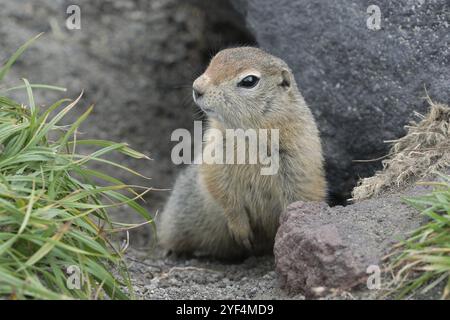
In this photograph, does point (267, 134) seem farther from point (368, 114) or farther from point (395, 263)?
point (395, 263)

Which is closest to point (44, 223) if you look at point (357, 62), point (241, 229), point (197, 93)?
point (197, 93)

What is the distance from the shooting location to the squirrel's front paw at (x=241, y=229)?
5.63 metres

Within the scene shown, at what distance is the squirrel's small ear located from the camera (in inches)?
214

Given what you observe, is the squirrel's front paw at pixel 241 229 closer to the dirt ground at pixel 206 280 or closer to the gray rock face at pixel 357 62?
the dirt ground at pixel 206 280

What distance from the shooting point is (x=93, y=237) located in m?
4.20

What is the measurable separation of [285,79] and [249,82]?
1.25ft

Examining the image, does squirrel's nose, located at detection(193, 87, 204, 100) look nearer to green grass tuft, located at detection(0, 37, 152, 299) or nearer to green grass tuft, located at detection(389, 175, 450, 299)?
green grass tuft, located at detection(0, 37, 152, 299)

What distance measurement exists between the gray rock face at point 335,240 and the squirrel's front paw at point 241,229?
3.36 ft

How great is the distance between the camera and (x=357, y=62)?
6.03 m

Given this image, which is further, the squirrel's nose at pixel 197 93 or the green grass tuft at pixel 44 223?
the squirrel's nose at pixel 197 93

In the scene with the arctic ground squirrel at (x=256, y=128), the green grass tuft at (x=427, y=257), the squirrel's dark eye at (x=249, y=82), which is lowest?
the green grass tuft at (x=427, y=257)


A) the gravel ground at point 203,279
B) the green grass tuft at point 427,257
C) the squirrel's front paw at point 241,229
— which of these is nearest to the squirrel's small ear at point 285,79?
the squirrel's front paw at point 241,229
